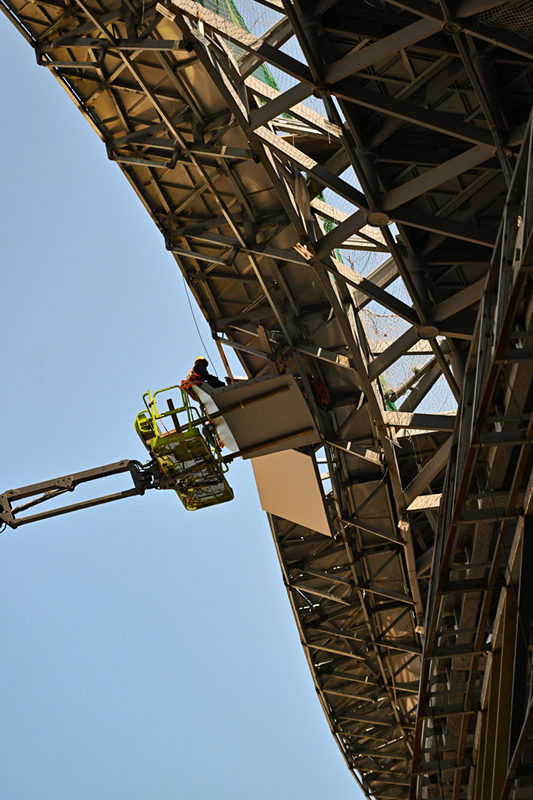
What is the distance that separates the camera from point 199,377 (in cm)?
1688

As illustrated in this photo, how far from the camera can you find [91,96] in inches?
654

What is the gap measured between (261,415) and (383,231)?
14.9 feet

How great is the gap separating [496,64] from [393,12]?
4.97 ft

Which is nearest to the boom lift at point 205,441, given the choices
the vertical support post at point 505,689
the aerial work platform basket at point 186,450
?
the aerial work platform basket at point 186,450

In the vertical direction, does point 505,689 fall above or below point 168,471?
below

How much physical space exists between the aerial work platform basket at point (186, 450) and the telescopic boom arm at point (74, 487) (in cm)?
45

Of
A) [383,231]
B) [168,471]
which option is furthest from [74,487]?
[383,231]

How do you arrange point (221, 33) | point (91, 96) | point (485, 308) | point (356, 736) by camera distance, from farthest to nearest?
point (356, 736)
point (91, 96)
point (221, 33)
point (485, 308)

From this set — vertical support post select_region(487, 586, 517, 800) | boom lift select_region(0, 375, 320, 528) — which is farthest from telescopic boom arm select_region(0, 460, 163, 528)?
vertical support post select_region(487, 586, 517, 800)

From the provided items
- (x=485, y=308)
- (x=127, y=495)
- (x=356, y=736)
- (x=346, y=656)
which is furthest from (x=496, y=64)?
(x=356, y=736)

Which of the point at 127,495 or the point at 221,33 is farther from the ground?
the point at 221,33

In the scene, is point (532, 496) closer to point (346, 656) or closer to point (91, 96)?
point (91, 96)

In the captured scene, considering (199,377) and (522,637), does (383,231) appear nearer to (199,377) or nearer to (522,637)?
(199,377)

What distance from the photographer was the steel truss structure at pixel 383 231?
1215 centimetres
